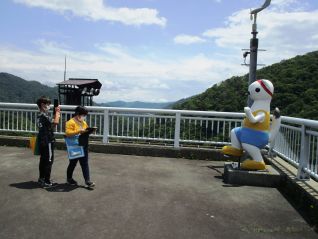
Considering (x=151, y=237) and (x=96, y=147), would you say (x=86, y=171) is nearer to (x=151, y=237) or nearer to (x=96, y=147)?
(x=151, y=237)

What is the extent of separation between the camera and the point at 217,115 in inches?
388

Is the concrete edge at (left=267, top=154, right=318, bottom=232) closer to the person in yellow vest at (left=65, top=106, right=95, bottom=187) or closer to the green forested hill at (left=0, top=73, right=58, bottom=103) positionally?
the person in yellow vest at (left=65, top=106, right=95, bottom=187)

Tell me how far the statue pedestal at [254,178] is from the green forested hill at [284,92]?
20512 millimetres

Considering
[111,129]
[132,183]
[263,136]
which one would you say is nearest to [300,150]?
[263,136]

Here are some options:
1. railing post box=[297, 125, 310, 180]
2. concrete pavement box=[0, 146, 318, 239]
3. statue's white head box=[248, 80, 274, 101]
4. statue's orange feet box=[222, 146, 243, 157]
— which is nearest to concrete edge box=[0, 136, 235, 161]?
concrete pavement box=[0, 146, 318, 239]

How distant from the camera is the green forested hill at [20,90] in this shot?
105062 mm

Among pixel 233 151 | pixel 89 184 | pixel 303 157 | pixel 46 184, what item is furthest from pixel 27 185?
pixel 303 157

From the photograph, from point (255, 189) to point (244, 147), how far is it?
0.86 m

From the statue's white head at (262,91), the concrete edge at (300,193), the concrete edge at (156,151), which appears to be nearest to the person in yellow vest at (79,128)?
the statue's white head at (262,91)

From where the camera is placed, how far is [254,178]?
720 cm

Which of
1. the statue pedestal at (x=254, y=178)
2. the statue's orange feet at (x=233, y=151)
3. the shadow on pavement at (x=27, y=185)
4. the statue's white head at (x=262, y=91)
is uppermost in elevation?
the statue's white head at (x=262, y=91)

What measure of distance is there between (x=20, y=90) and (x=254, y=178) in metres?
121

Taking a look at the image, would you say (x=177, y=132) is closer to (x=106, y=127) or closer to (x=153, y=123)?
(x=153, y=123)

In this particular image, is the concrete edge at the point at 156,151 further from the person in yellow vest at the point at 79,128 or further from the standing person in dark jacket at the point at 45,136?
the standing person in dark jacket at the point at 45,136
